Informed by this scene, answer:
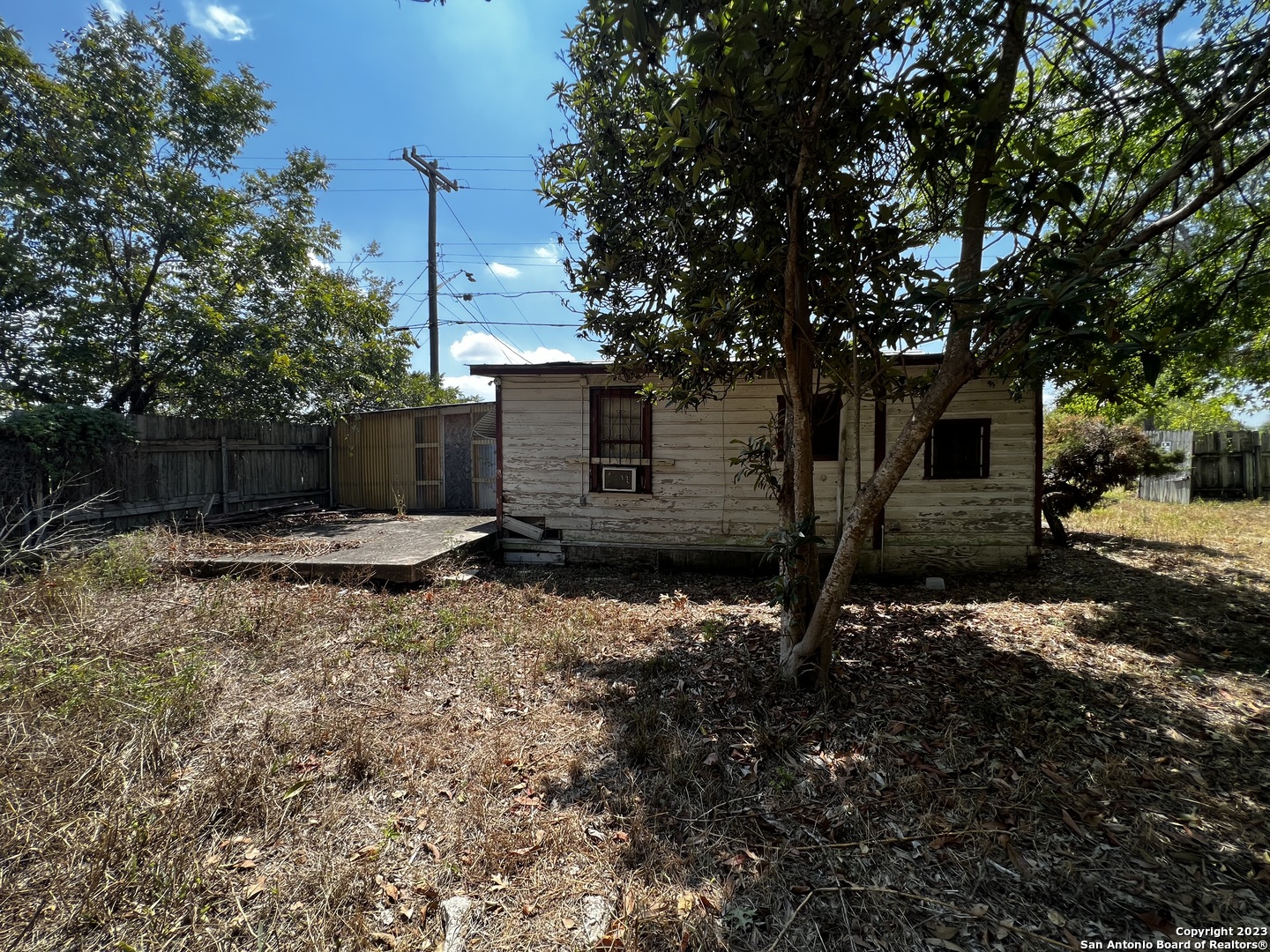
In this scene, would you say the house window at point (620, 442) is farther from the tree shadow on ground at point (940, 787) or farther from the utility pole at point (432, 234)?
the utility pole at point (432, 234)

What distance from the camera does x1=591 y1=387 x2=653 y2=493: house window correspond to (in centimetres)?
762

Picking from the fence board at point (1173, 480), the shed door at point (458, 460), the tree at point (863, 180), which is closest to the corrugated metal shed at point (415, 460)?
the shed door at point (458, 460)

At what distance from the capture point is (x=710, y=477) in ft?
24.6

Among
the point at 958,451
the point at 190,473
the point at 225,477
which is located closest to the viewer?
the point at 958,451

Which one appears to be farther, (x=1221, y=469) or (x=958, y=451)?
(x=1221, y=469)

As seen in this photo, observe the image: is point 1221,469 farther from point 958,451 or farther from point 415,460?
point 415,460

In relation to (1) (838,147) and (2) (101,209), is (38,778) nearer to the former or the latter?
(1) (838,147)

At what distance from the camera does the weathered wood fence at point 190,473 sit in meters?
6.86

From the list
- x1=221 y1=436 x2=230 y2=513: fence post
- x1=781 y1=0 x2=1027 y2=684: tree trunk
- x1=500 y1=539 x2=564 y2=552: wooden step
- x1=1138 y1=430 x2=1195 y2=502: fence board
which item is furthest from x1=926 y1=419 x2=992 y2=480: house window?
x1=221 y1=436 x2=230 y2=513: fence post

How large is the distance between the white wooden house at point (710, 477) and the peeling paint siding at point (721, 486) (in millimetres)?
16

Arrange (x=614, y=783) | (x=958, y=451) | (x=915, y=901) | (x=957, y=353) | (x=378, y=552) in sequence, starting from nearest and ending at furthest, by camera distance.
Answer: (x=915, y=901) < (x=614, y=783) < (x=957, y=353) < (x=378, y=552) < (x=958, y=451)

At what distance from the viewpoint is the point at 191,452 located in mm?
8992

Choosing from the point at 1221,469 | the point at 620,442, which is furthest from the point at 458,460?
the point at 1221,469

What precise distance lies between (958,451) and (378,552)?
8.25 meters
